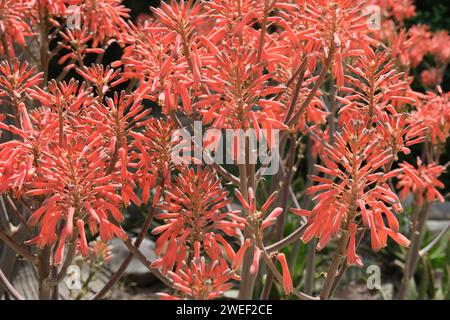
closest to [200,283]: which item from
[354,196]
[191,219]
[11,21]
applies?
[191,219]

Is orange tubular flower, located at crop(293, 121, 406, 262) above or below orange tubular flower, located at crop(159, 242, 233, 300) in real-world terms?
above

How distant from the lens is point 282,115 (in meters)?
1.73

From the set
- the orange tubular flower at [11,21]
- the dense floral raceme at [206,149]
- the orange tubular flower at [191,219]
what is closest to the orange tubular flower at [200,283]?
the dense floral raceme at [206,149]

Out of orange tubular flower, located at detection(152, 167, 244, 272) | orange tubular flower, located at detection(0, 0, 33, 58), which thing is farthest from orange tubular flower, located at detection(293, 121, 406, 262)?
orange tubular flower, located at detection(0, 0, 33, 58)

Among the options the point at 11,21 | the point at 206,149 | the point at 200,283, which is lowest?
the point at 200,283

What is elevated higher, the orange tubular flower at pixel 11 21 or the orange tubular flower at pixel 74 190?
the orange tubular flower at pixel 11 21

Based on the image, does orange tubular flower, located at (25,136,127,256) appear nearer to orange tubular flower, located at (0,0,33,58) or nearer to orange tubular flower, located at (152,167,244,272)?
orange tubular flower, located at (152,167,244,272)

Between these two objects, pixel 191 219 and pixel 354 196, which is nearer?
pixel 354 196

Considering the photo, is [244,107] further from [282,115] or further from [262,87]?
[282,115]

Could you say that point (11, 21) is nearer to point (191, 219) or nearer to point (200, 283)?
point (191, 219)

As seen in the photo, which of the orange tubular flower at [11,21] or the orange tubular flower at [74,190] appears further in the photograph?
the orange tubular flower at [11,21]

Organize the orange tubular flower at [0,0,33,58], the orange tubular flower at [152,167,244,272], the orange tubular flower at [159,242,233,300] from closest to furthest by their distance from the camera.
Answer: the orange tubular flower at [159,242,233,300]
the orange tubular flower at [152,167,244,272]
the orange tubular flower at [0,0,33,58]

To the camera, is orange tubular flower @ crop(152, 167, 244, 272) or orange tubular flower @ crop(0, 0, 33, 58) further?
orange tubular flower @ crop(0, 0, 33, 58)

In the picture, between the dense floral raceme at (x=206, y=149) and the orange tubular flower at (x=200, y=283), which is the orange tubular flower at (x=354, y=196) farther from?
the orange tubular flower at (x=200, y=283)
